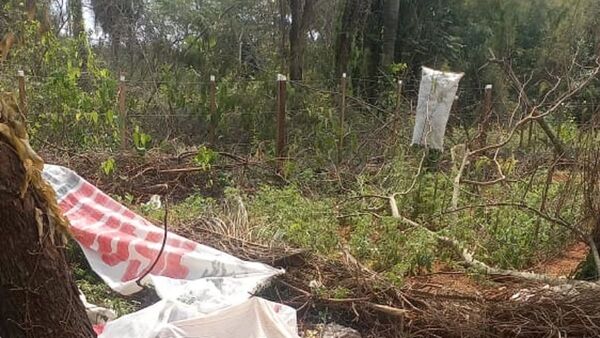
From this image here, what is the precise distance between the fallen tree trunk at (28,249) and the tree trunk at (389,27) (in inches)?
330

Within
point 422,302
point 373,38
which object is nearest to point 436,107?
point 422,302

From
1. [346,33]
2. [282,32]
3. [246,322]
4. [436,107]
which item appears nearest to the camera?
[246,322]

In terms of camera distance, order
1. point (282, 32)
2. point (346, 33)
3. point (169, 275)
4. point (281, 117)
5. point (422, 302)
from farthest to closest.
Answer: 1. point (346, 33)
2. point (282, 32)
3. point (281, 117)
4. point (169, 275)
5. point (422, 302)

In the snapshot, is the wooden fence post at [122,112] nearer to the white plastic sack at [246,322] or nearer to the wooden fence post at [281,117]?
the wooden fence post at [281,117]

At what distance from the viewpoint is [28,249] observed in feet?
5.66

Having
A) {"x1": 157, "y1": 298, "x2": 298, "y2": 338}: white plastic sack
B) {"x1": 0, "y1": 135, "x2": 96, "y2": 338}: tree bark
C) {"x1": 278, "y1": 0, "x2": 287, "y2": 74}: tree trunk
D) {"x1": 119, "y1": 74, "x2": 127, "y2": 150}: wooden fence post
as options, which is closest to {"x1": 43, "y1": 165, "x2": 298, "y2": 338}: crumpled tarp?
{"x1": 157, "y1": 298, "x2": 298, "y2": 338}: white plastic sack

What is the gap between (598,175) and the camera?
11.3 feet

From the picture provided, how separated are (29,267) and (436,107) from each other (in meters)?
3.66

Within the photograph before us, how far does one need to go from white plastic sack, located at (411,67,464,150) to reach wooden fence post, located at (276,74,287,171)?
143 cm

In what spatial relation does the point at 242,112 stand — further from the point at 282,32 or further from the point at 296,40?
the point at 282,32

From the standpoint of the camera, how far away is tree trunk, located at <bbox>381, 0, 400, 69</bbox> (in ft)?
32.1

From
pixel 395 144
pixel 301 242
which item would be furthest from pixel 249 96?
pixel 301 242

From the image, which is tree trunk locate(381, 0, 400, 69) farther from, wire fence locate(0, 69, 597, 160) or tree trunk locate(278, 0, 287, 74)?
wire fence locate(0, 69, 597, 160)

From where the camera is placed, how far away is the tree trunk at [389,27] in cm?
980
